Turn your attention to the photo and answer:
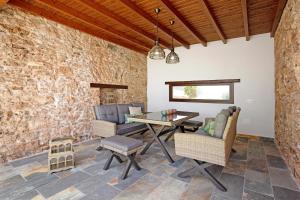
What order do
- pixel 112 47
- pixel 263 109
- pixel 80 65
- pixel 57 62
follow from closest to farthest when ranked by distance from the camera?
pixel 57 62 < pixel 80 65 < pixel 263 109 < pixel 112 47

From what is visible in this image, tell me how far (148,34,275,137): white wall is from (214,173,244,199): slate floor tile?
2.83 metres

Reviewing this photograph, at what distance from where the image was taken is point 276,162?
281 centimetres

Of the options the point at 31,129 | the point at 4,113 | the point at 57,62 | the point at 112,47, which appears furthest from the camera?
the point at 112,47

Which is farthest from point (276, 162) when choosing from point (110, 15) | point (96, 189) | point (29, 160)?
point (29, 160)

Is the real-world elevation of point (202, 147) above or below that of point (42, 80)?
below

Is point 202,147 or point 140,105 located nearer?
point 202,147

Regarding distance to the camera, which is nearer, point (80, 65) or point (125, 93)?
point (80, 65)

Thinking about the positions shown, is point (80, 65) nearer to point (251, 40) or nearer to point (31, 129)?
point (31, 129)

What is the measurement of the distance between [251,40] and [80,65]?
4.69 meters

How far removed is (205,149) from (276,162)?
5.64 feet

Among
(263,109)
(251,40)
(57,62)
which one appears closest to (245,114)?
(263,109)

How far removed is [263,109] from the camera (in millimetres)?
4406

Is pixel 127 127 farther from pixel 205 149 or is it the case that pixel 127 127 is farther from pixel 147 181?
pixel 205 149

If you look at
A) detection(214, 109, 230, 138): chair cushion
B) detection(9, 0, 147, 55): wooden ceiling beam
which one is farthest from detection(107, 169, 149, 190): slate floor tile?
detection(9, 0, 147, 55): wooden ceiling beam
